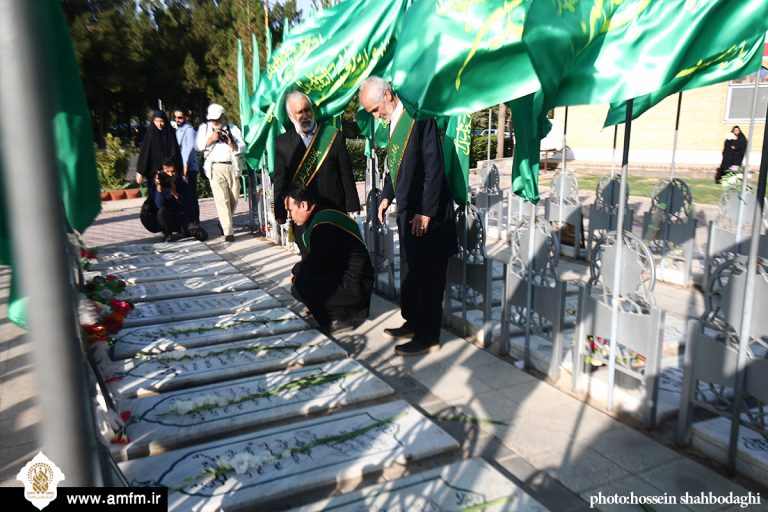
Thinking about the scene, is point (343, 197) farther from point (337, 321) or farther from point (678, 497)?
point (678, 497)

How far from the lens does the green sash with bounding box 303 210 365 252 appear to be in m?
4.49

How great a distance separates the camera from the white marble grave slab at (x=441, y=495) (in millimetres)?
2422

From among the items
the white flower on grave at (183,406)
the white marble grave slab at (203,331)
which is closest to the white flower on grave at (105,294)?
the white marble grave slab at (203,331)

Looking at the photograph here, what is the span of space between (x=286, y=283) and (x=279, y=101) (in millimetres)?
1842

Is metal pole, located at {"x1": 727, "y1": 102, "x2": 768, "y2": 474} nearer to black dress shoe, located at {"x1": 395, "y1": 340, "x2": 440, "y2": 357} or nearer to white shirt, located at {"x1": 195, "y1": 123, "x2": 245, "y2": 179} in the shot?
black dress shoe, located at {"x1": 395, "y1": 340, "x2": 440, "y2": 357}

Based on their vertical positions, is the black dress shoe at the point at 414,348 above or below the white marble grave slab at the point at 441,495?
above

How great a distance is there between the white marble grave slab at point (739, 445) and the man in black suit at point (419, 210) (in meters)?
1.84

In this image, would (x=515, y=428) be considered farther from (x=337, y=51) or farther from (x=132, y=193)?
(x=132, y=193)

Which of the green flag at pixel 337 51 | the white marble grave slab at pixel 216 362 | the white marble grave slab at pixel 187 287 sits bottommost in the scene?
the white marble grave slab at pixel 216 362

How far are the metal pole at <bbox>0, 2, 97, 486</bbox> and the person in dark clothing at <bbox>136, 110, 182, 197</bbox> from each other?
7717 mm

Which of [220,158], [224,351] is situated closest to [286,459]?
[224,351]

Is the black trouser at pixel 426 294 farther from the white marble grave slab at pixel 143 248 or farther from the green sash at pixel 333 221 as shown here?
the white marble grave slab at pixel 143 248

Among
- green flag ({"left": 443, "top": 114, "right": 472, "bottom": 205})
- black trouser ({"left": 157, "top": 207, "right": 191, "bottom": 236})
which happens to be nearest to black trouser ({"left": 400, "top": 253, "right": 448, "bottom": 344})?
green flag ({"left": 443, "top": 114, "right": 472, "bottom": 205})

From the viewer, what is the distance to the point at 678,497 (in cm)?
251
